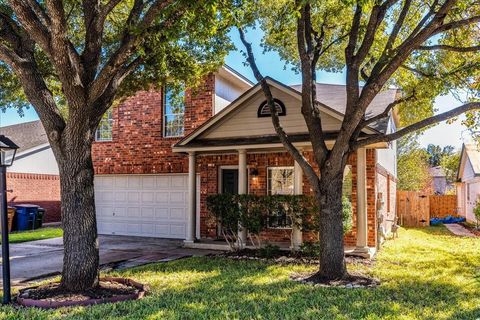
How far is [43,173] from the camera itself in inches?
912

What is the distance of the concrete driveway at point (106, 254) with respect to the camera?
375 inches

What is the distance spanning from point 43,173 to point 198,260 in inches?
624

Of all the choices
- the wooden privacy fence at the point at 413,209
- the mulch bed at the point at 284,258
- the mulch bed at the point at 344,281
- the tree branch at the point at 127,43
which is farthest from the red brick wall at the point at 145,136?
the wooden privacy fence at the point at 413,209

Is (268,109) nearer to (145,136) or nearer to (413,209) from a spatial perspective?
(145,136)

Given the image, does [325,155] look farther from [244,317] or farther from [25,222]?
[25,222]

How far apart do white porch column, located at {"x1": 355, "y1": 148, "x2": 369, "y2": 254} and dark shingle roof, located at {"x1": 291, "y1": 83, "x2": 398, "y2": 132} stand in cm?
102

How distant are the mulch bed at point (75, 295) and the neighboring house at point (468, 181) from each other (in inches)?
707

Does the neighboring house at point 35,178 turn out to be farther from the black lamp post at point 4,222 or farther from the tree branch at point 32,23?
the tree branch at point 32,23

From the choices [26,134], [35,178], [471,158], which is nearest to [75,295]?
[35,178]

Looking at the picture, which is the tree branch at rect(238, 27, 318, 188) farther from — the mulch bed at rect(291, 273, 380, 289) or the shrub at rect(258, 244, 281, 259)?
the shrub at rect(258, 244, 281, 259)

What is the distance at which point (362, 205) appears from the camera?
1129 cm

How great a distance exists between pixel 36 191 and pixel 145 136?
997cm

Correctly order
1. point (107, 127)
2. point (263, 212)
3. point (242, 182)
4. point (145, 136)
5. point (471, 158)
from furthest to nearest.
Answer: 1. point (471, 158)
2. point (107, 127)
3. point (145, 136)
4. point (242, 182)
5. point (263, 212)

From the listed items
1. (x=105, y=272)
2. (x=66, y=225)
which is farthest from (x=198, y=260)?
(x=66, y=225)
